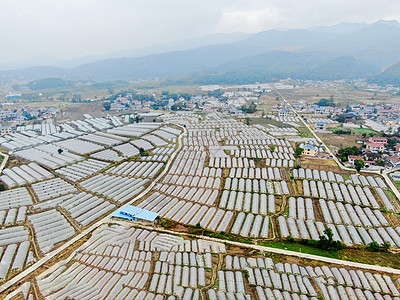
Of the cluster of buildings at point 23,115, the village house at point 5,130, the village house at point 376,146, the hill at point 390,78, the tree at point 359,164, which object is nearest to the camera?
the tree at point 359,164

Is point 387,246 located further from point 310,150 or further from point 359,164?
point 310,150

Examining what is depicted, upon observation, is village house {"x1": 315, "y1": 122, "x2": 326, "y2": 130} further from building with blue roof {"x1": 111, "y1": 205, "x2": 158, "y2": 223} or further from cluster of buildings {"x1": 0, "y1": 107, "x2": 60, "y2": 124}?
cluster of buildings {"x1": 0, "y1": 107, "x2": 60, "y2": 124}

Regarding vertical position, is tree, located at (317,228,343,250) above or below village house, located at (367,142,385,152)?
above

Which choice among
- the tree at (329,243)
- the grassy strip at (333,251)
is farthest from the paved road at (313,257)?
Answer: the tree at (329,243)

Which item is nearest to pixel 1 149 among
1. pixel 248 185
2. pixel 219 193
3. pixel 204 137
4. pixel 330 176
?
pixel 204 137

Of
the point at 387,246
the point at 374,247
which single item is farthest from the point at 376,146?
the point at 374,247

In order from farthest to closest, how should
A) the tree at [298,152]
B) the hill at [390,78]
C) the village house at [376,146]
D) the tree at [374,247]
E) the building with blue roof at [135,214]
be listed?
1. the hill at [390,78]
2. the village house at [376,146]
3. the tree at [298,152]
4. the building with blue roof at [135,214]
5. the tree at [374,247]

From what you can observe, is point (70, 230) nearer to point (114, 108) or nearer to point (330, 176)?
point (330, 176)

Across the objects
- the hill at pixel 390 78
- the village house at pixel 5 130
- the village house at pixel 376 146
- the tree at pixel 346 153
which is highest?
the tree at pixel 346 153

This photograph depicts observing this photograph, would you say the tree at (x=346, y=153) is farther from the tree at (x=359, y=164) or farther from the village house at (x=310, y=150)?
the village house at (x=310, y=150)

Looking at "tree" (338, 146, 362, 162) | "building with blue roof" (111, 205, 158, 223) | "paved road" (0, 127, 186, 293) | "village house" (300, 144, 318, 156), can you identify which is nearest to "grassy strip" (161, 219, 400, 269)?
"building with blue roof" (111, 205, 158, 223)

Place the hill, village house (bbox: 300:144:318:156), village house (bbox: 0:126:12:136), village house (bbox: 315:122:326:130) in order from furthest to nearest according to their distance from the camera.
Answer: the hill < village house (bbox: 0:126:12:136) < village house (bbox: 315:122:326:130) < village house (bbox: 300:144:318:156)
